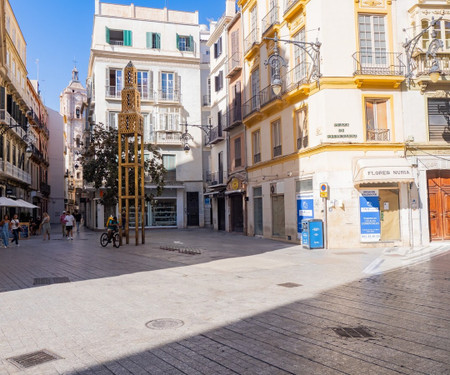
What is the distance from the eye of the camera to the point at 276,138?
2333cm

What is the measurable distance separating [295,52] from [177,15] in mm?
24726

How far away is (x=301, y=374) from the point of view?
429cm

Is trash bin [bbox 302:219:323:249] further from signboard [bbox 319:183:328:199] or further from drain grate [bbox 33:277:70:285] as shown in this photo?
drain grate [bbox 33:277:70:285]

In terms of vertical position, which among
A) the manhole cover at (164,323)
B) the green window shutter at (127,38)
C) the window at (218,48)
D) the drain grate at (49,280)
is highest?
the green window shutter at (127,38)

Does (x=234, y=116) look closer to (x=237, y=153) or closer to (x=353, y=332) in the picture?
(x=237, y=153)

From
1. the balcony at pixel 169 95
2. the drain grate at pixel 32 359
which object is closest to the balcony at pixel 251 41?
the balcony at pixel 169 95

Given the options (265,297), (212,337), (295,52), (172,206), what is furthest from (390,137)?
(172,206)

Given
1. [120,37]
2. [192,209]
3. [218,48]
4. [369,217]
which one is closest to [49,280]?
[369,217]

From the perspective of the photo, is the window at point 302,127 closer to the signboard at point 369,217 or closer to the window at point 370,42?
the window at point 370,42

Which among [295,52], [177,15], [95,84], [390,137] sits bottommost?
[390,137]

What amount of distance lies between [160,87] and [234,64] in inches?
485

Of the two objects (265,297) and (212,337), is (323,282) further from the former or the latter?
(212,337)

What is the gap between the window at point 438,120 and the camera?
18547mm

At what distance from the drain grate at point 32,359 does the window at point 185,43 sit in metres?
38.8
